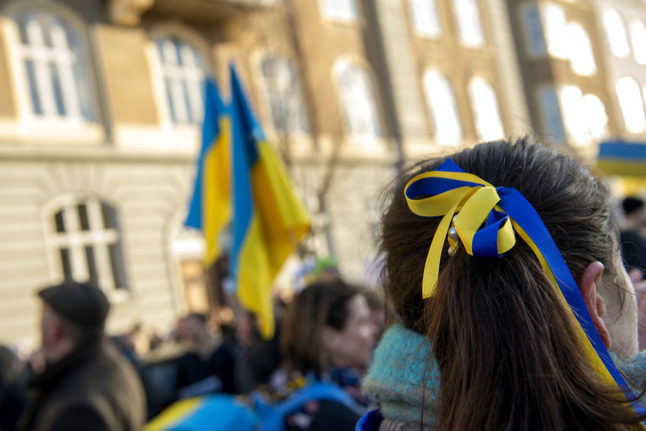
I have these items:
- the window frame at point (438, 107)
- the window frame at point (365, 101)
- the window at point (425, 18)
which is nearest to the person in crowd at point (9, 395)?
the window frame at point (365, 101)

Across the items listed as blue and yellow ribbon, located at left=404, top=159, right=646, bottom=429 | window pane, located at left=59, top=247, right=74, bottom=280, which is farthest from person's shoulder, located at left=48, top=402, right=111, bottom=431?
window pane, located at left=59, top=247, right=74, bottom=280

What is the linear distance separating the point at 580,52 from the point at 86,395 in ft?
89.6

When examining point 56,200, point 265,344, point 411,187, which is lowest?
point 265,344

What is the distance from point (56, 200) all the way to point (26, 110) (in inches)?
66.0

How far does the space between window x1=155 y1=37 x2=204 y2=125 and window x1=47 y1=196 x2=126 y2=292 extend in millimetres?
2661

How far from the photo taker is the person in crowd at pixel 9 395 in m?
4.07

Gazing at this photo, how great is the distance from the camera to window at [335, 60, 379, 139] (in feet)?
53.3

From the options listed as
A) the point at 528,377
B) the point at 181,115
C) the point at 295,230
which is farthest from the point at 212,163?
the point at 181,115

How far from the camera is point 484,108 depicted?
20.8 m

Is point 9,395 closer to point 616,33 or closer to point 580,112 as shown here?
point 580,112

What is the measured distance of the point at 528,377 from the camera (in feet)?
2.78

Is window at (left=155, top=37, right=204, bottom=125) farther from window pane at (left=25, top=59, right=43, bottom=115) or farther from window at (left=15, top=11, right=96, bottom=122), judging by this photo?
window pane at (left=25, top=59, right=43, bottom=115)

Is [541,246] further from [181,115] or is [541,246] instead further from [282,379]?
[181,115]

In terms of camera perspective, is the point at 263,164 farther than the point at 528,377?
Yes
